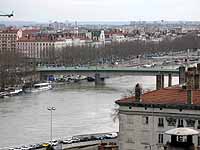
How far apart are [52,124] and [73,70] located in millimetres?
14270

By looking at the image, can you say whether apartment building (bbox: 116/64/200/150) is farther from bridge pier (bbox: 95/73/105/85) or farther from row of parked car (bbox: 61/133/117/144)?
bridge pier (bbox: 95/73/105/85)

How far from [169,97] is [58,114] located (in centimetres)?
970

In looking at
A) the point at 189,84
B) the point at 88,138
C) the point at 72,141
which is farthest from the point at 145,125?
the point at 88,138

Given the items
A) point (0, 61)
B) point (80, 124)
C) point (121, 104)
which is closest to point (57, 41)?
point (0, 61)

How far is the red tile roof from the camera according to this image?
8.23 metres

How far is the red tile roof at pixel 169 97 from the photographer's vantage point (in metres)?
8.23

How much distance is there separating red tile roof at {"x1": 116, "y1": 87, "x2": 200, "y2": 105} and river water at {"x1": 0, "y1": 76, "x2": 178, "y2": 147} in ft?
16.8

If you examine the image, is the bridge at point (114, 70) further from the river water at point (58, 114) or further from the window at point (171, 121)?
the window at point (171, 121)

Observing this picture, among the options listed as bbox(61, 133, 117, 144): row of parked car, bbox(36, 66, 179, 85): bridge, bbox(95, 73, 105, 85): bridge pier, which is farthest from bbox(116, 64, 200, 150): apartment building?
bbox(95, 73, 105, 85): bridge pier

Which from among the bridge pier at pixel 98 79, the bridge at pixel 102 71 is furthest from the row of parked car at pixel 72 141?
the bridge pier at pixel 98 79

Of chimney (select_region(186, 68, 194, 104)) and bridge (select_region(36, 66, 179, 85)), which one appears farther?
bridge (select_region(36, 66, 179, 85))

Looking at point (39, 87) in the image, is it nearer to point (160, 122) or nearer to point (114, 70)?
point (114, 70)

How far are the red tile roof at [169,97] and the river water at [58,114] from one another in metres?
5.11

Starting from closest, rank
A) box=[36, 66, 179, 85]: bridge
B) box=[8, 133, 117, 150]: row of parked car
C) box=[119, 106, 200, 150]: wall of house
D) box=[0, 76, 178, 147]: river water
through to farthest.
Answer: box=[119, 106, 200, 150]: wall of house < box=[8, 133, 117, 150]: row of parked car < box=[0, 76, 178, 147]: river water < box=[36, 66, 179, 85]: bridge
